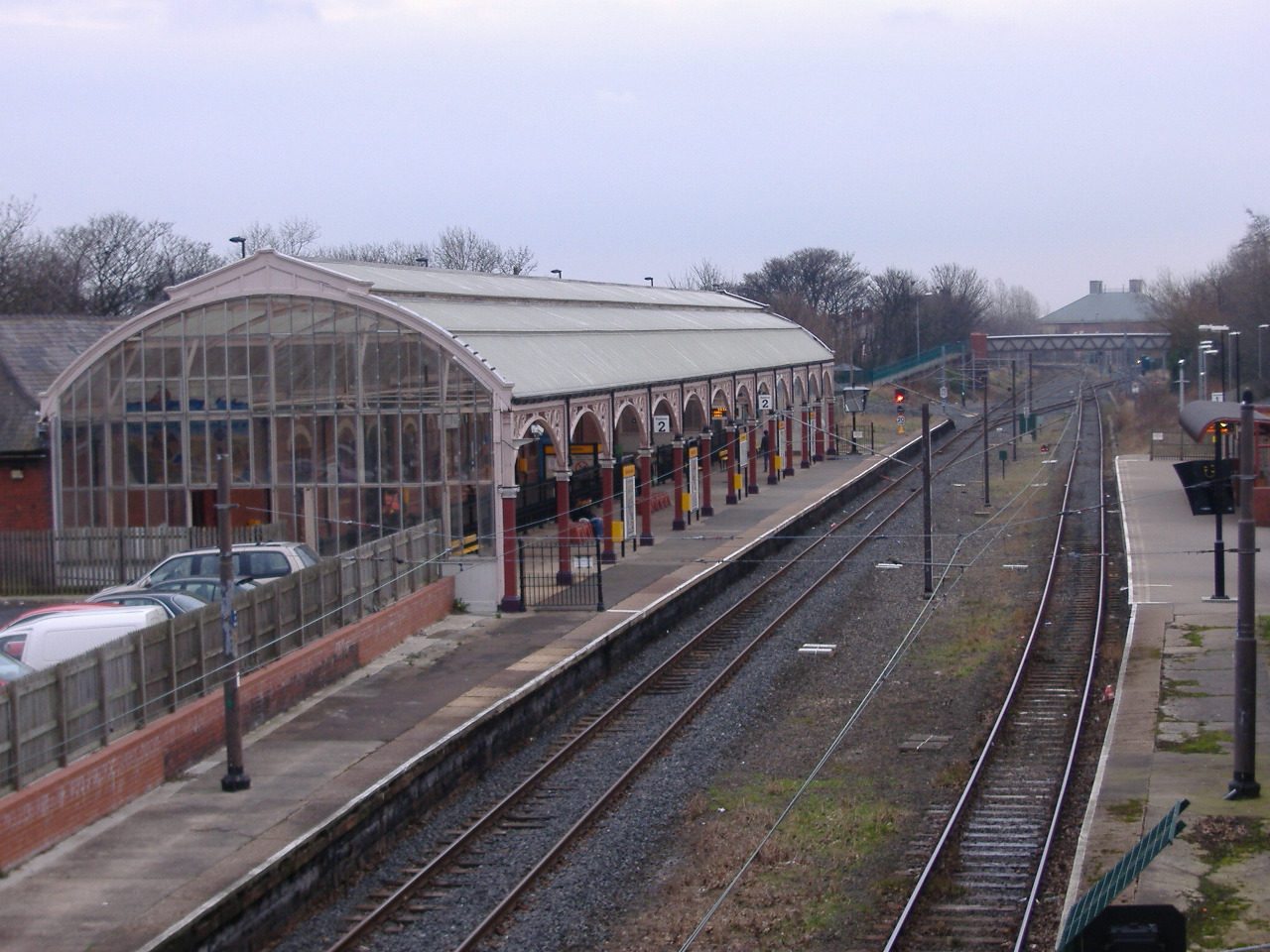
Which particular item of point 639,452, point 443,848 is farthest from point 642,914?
point 639,452

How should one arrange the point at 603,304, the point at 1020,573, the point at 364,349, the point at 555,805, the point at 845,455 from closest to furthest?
the point at 555,805, the point at 364,349, the point at 1020,573, the point at 603,304, the point at 845,455

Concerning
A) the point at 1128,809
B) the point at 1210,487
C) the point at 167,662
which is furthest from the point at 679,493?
the point at 1128,809

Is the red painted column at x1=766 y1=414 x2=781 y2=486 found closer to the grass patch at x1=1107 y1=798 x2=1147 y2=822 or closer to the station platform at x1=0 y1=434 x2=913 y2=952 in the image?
the station platform at x1=0 y1=434 x2=913 y2=952

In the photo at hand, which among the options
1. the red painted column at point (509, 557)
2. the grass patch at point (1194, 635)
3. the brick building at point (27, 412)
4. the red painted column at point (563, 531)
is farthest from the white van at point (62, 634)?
the grass patch at point (1194, 635)

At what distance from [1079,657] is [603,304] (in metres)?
25.3

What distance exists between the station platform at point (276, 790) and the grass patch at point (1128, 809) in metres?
7.32

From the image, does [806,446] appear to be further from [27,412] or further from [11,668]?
[11,668]

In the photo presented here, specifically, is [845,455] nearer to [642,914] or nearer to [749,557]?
[749,557]

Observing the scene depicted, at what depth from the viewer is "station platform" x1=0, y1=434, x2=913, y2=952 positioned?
10.8 metres

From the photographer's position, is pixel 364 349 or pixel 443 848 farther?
pixel 364 349

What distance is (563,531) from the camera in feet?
86.5

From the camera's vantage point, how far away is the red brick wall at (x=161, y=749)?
39.6ft

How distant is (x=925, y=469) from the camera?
2855 cm

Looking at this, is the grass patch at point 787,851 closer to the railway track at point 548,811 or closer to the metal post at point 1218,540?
the railway track at point 548,811
